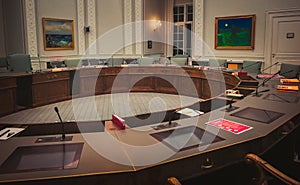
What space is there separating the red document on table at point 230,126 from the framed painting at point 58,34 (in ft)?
23.2

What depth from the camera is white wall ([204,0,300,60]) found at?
7.96 meters

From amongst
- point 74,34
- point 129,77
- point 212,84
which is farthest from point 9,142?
point 74,34

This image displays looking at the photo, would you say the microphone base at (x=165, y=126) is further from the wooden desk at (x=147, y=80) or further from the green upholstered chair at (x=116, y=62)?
the green upholstered chair at (x=116, y=62)

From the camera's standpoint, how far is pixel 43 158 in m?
1.81

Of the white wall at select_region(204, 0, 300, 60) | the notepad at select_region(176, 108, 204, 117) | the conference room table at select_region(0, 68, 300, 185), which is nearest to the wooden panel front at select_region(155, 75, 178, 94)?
the white wall at select_region(204, 0, 300, 60)

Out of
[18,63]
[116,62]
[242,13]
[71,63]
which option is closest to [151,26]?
[116,62]

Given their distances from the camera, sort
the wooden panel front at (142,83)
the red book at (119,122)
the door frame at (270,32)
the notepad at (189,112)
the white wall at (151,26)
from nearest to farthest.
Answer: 1. the red book at (119,122)
2. the notepad at (189,112)
3. the door frame at (270,32)
4. the wooden panel front at (142,83)
5. the white wall at (151,26)

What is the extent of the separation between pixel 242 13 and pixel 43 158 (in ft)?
26.4

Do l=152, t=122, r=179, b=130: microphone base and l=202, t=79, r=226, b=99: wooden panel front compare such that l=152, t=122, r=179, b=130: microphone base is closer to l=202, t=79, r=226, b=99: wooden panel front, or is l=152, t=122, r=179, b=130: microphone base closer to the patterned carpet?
the patterned carpet

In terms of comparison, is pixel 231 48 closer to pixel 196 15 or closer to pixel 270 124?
pixel 196 15

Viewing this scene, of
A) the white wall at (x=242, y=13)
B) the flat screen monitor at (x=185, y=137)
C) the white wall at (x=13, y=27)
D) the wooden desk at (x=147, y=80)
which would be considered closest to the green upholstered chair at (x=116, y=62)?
the wooden desk at (x=147, y=80)

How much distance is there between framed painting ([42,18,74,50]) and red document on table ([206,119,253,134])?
7.06 metres

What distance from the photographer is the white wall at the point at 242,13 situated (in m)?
7.96

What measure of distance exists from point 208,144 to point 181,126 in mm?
472
